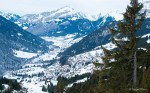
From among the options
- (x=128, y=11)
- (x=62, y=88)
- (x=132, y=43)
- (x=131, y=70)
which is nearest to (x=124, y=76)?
(x=131, y=70)

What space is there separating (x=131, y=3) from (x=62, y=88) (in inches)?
1704

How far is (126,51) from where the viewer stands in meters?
45.0

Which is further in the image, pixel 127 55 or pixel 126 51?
pixel 127 55

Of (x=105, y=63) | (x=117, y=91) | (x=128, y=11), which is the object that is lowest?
(x=117, y=91)

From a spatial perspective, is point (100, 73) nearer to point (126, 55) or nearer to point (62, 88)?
point (126, 55)

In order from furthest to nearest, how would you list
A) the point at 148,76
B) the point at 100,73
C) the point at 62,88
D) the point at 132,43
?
the point at 62,88 < the point at 100,73 < the point at 132,43 < the point at 148,76

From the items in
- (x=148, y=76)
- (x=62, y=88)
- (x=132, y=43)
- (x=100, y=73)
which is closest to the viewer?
(x=148, y=76)

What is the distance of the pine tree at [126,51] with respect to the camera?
4453 centimetres

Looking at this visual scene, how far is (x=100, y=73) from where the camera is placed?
4750cm

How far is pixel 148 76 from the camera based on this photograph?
124 feet

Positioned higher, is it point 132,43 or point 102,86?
point 132,43

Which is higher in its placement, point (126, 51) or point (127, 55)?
point (126, 51)

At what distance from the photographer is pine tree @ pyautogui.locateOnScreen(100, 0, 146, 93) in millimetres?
44531

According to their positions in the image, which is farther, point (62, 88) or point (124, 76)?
point (62, 88)
